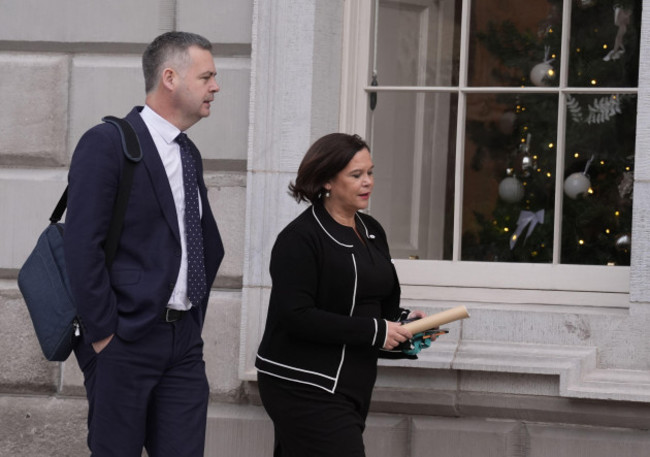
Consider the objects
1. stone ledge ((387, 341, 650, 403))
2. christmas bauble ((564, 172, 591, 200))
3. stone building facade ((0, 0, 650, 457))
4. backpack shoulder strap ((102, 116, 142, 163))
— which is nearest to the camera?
backpack shoulder strap ((102, 116, 142, 163))

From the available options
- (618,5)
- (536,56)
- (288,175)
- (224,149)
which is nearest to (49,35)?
(224,149)

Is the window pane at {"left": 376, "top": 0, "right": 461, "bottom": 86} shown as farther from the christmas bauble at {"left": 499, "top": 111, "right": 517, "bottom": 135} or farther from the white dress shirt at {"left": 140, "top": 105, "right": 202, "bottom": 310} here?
the white dress shirt at {"left": 140, "top": 105, "right": 202, "bottom": 310}

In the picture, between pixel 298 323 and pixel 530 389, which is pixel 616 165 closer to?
pixel 530 389

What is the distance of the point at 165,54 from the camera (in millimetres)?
3975

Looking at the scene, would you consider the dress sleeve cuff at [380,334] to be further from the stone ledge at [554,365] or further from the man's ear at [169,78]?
the stone ledge at [554,365]

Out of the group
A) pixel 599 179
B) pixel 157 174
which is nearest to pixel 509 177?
pixel 599 179

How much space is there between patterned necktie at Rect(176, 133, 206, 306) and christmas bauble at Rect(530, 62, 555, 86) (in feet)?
7.34

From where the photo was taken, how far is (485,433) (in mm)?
5336

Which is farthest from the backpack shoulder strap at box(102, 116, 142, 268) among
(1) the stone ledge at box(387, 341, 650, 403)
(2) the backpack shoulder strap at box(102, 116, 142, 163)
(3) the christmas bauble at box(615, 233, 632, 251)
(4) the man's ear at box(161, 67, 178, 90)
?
(3) the christmas bauble at box(615, 233, 632, 251)

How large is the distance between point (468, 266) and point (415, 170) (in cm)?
56

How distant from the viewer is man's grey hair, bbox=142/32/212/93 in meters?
3.97

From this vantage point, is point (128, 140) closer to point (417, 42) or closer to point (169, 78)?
point (169, 78)

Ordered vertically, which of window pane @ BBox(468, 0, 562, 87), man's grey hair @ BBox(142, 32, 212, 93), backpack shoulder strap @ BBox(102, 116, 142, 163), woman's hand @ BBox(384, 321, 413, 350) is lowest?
woman's hand @ BBox(384, 321, 413, 350)

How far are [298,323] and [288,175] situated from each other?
162 cm
